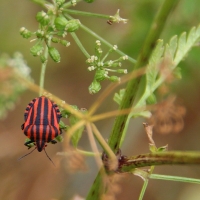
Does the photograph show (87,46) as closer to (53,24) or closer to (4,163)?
(4,163)

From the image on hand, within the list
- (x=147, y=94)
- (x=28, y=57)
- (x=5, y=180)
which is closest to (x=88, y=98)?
(x=28, y=57)

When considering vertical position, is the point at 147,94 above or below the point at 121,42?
below

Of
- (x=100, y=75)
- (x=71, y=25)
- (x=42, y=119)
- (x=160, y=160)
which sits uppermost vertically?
(x=71, y=25)

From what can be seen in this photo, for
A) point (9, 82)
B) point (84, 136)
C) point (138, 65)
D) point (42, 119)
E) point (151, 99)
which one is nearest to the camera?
point (138, 65)

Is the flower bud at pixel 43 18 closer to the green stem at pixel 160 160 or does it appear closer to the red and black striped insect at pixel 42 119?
the red and black striped insect at pixel 42 119

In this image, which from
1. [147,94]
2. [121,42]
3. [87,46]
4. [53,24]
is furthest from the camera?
[87,46]

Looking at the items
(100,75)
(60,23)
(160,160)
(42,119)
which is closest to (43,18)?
(60,23)

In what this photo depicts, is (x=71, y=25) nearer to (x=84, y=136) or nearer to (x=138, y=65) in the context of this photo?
(x=138, y=65)

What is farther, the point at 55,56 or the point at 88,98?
the point at 88,98

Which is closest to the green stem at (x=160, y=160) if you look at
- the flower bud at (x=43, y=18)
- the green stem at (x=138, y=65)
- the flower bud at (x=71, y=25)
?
the green stem at (x=138, y=65)
